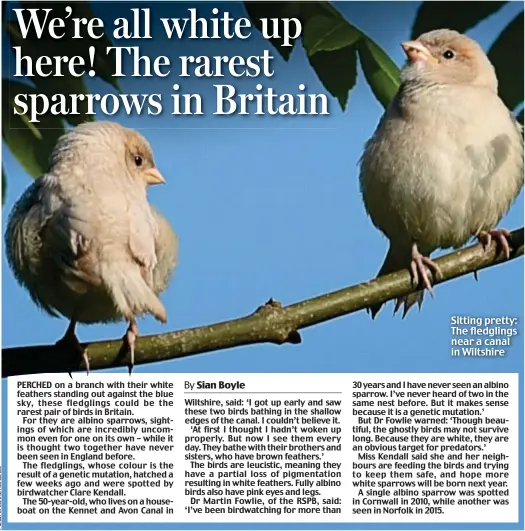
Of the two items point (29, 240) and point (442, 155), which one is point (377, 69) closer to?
point (442, 155)

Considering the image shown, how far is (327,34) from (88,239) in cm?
90

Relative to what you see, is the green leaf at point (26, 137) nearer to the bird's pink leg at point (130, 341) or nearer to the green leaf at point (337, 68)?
the bird's pink leg at point (130, 341)

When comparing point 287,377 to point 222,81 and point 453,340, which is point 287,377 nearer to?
point 453,340

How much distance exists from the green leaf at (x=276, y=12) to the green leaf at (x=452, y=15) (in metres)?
0.31

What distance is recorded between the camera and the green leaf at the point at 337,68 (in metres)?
2.10

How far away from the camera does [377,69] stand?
2199mm

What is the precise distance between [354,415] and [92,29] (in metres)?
1.68

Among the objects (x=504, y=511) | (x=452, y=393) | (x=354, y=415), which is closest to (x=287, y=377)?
(x=354, y=415)

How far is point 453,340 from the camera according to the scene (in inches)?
139

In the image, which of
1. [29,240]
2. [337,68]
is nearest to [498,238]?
[337,68]

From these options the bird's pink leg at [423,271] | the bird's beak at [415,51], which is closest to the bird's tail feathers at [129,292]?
the bird's pink leg at [423,271]

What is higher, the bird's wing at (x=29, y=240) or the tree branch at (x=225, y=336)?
the bird's wing at (x=29, y=240)

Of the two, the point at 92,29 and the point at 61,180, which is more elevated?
the point at 92,29

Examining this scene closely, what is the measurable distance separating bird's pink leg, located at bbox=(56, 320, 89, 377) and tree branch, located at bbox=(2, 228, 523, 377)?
0.02m
